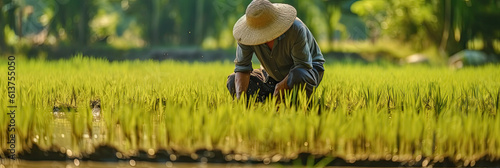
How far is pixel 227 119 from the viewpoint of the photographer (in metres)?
2.51

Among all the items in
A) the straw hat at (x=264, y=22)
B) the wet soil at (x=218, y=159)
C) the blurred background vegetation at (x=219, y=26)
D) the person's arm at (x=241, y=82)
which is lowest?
the wet soil at (x=218, y=159)

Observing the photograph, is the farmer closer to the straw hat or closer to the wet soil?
the straw hat

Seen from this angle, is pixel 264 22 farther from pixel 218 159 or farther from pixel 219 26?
pixel 219 26

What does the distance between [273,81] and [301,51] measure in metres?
0.52

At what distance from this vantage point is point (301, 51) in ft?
10.2

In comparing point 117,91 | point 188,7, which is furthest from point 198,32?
point 117,91

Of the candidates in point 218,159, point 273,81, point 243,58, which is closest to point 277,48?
point 243,58

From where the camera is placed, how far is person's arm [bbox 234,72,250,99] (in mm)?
3221

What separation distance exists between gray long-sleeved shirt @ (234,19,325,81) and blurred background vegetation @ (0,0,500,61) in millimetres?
7070

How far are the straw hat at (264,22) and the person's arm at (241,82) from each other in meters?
0.24

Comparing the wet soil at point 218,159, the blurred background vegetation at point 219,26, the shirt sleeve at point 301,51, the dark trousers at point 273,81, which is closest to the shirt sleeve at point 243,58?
the dark trousers at point 273,81

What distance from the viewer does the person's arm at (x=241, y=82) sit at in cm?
322

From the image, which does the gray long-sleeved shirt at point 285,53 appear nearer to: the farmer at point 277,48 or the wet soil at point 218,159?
the farmer at point 277,48

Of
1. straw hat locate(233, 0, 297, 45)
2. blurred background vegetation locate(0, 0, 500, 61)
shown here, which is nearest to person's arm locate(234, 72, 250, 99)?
straw hat locate(233, 0, 297, 45)
